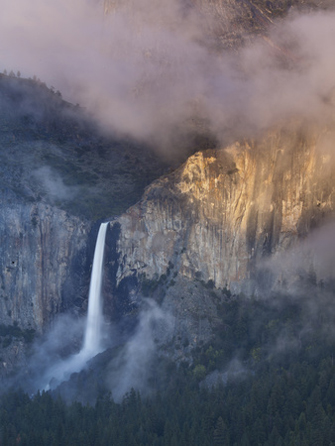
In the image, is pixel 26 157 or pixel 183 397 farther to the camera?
pixel 26 157

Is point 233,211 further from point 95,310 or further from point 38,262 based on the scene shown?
point 38,262

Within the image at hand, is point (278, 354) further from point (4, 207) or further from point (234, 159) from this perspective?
point (4, 207)

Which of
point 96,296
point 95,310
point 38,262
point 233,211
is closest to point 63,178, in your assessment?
point 38,262

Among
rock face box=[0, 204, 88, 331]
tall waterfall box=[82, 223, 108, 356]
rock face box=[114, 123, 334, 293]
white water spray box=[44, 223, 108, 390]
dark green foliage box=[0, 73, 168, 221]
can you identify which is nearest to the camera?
rock face box=[114, 123, 334, 293]

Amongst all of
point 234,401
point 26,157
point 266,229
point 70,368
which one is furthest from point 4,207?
point 234,401

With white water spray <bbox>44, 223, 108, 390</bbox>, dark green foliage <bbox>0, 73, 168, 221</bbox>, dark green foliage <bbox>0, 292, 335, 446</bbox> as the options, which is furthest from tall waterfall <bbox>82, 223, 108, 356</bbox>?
dark green foliage <bbox>0, 292, 335, 446</bbox>

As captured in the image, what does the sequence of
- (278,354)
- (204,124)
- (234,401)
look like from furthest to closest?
(204,124)
(278,354)
(234,401)

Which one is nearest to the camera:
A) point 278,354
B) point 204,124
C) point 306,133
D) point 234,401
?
point 234,401

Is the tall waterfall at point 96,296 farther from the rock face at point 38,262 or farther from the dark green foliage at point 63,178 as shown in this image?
the dark green foliage at point 63,178

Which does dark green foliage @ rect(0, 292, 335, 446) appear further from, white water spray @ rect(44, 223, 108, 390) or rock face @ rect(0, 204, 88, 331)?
rock face @ rect(0, 204, 88, 331)
